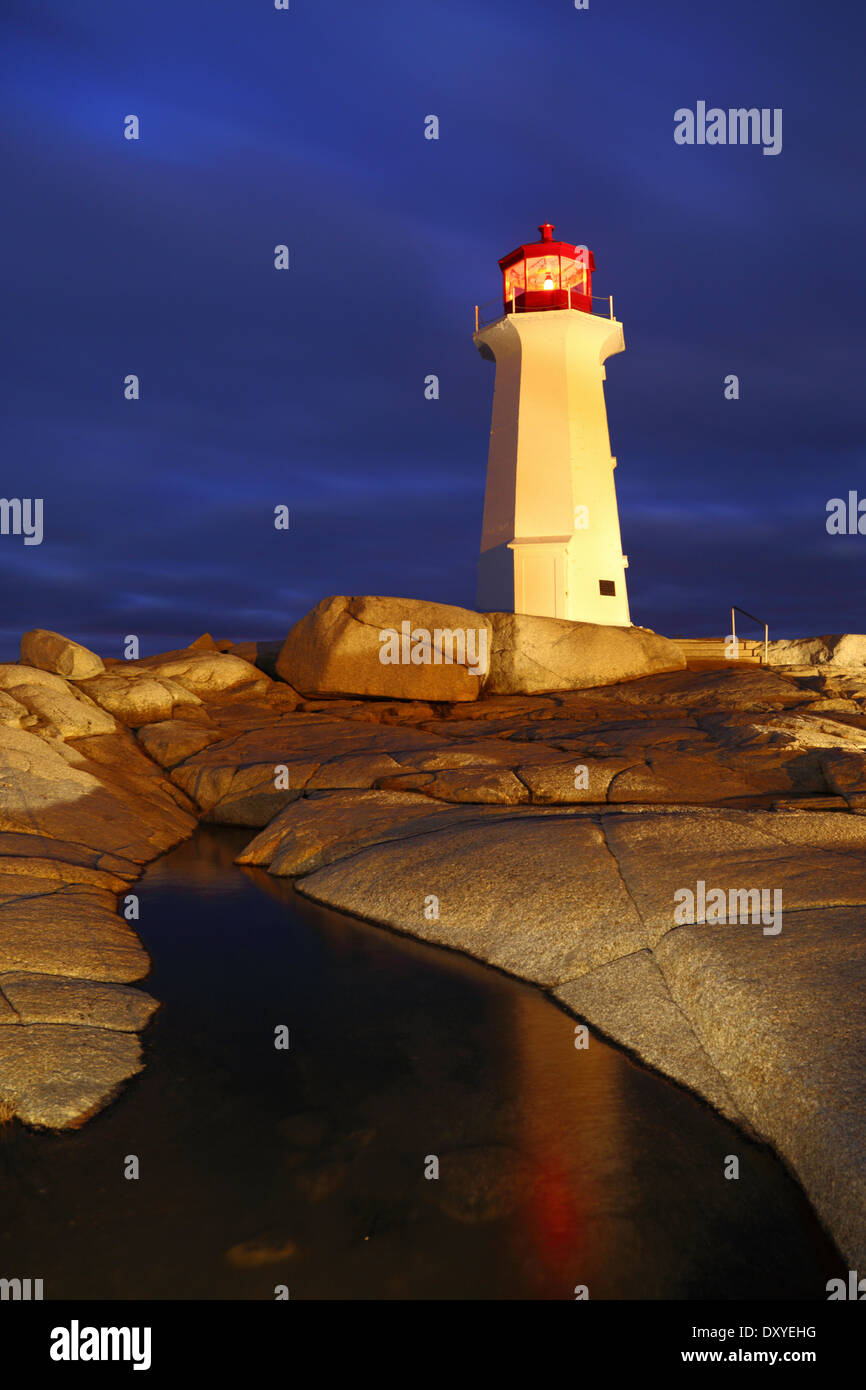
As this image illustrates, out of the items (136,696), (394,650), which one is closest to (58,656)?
(136,696)

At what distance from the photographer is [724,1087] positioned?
5023mm

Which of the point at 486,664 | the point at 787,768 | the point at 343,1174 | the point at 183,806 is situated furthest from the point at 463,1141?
the point at 486,664

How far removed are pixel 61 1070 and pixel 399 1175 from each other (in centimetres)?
226

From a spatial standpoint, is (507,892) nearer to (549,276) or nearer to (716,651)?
(716,651)

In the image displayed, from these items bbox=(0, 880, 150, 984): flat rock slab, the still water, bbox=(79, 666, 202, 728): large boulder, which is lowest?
the still water

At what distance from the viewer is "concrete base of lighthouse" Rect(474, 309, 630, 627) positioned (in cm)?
2386

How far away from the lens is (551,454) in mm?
24578

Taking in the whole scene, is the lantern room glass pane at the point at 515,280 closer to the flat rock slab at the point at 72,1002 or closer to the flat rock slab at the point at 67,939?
the flat rock slab at the point at 67,939

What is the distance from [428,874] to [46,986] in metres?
3.66

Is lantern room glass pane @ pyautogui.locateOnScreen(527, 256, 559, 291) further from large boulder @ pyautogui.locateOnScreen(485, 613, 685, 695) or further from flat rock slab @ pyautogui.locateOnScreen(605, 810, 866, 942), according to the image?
flat rock slab @ pyautogui.locateOnScreen(605, 810, 866, 942)

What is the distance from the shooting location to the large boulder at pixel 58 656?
55.8 ft

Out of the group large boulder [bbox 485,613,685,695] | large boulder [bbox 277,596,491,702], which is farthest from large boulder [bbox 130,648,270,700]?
large boulder [bbox 485,613,685,695]

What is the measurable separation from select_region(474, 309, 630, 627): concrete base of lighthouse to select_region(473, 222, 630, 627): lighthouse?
0.10 ft
